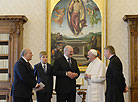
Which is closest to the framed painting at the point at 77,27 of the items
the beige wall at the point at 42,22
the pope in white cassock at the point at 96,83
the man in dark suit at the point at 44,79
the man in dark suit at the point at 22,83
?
the beige wall at the point at 42,22

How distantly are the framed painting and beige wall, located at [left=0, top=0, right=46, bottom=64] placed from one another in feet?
0.92

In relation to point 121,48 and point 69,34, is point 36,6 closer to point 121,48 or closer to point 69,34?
point 69,34

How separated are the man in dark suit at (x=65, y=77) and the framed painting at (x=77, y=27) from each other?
2.82 m

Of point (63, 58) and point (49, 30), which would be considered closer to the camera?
point (63, 58)

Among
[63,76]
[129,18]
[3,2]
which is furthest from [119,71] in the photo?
[3,2]

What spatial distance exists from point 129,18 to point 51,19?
2.83 meters

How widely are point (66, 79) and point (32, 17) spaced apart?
12.9 ft

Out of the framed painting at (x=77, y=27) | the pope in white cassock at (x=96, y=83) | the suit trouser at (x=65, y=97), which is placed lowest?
the suit trouser at (x=65, y=97)

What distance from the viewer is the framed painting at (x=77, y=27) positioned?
31.4ft

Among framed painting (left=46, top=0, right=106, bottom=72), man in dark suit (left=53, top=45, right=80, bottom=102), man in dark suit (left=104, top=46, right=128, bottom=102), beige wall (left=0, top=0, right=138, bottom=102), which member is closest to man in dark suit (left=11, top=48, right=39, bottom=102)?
man in dark suit (left=53, top=45, right=80, bottom=102)

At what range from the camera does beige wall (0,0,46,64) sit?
9695 millimetres

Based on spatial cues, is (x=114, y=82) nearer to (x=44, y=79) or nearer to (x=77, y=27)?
(x=44, y=79)

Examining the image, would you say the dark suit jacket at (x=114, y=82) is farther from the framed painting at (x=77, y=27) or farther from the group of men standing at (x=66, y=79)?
the framed painting at (x=77, y=27)

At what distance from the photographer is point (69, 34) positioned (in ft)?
31.8
